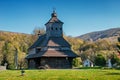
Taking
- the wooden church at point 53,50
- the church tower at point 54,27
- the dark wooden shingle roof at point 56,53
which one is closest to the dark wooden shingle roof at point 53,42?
the wooden church at point 53,50

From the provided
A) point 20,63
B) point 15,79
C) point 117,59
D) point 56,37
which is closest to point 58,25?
point 56,37

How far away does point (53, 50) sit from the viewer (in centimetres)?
7000

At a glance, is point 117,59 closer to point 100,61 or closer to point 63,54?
point 100,61

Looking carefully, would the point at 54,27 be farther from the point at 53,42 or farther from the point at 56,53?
the point at 56,53

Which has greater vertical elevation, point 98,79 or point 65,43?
point 65,43

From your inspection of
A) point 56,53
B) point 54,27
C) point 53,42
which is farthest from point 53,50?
point 54,27

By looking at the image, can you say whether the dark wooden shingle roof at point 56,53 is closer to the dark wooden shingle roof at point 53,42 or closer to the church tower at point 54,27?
the dark wooden shingle roof at point 53,42

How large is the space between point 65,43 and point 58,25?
623cm

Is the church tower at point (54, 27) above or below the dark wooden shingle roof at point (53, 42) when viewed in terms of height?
above

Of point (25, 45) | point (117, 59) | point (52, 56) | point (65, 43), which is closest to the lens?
point (52, 56)

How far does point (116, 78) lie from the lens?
34312 millimetres

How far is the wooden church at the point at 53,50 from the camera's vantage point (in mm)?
68875

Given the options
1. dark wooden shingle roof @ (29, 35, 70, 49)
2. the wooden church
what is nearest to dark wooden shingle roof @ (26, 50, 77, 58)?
the wooden church

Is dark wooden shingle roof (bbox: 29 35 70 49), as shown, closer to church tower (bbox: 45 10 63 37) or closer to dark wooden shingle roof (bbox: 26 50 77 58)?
church tower (bbox: 45 10 63 37)
